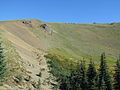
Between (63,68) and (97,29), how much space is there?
85238 mm

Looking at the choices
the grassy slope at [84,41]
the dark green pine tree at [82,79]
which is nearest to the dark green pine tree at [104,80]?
the dark green pine tree at [82,79]

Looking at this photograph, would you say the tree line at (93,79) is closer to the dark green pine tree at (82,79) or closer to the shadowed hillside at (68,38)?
the dark green pine tree at (82,79)

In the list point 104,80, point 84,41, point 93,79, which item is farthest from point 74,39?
point 93,79

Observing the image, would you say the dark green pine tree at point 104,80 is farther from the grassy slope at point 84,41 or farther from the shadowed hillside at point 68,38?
the grassy slope at point 84,41

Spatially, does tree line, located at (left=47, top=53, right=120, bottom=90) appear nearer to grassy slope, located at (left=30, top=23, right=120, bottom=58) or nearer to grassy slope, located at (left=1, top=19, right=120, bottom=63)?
grassy slope, located at (left=1, top=19, right=120, bottom=63)

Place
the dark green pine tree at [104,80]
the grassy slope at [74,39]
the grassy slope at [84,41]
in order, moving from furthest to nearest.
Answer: the grassy slope at [84,41] < the grassy slope at [74,39] < the dark green pine tree at [104,80]

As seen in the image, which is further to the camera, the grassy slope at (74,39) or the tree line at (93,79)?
the grassy slope at (74,39)

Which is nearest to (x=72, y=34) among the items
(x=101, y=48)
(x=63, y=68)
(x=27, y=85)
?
(x=101, y=48)

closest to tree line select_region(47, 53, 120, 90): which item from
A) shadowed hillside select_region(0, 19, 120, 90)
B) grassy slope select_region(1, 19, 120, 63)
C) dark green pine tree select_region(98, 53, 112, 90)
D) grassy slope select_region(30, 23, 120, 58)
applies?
dark green pine tree select_region(98, 53, 112, 90)

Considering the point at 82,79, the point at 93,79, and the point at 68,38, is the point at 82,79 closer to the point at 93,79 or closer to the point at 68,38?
the point at 93,79

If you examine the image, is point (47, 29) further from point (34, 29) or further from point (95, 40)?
point (95, 40)

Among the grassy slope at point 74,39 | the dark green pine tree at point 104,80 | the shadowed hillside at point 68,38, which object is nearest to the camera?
the dark green pine tree at point 104,80

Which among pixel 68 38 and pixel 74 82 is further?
pixel 68 38

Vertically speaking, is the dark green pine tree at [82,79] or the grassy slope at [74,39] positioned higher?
the grassy slope at [74,39]
